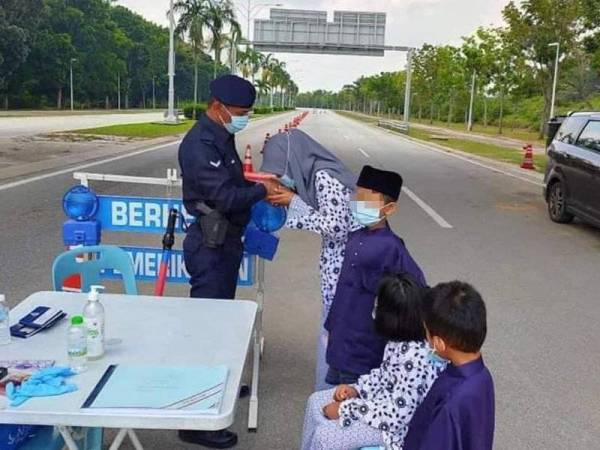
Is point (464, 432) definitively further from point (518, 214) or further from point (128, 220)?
point (518, 214)

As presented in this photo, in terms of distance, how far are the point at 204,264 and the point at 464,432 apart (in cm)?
202

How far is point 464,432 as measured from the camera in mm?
2180

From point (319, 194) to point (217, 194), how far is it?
565mm

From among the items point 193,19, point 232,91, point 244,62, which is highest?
point 193,19

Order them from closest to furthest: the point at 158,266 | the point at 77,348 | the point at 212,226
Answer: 1. the point at 77,348
2. the point at 212,226
3. the point at 158,266

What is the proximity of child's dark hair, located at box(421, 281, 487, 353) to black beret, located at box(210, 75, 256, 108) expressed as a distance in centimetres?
184

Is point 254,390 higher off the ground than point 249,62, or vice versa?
point 249,62

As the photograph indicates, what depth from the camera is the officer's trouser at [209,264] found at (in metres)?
3.81

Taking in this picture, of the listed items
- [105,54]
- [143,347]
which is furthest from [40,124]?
[105,54]

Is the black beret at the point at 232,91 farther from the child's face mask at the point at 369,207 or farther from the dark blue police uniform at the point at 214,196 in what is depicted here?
the child's face mask at the point at 369,207

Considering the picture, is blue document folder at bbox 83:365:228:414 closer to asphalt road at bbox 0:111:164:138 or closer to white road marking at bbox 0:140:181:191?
white road marking at bbox 0:140:181:191

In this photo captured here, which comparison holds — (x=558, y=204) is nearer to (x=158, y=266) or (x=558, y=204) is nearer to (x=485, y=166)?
(x=158, y=266)

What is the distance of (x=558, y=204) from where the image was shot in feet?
37.1

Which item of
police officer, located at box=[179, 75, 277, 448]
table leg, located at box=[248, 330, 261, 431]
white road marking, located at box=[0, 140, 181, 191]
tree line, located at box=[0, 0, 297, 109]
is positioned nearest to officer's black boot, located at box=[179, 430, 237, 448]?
police officer, located at box=[179, 75, 277, 448]
